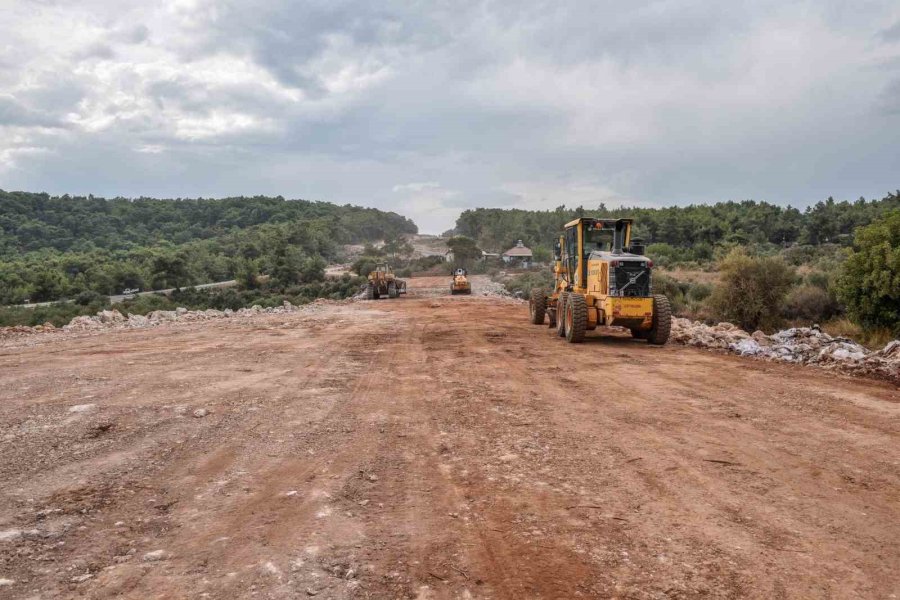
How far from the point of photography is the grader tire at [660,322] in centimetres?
1315

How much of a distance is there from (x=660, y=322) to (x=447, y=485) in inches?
380

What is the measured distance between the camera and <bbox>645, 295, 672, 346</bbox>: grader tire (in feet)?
43.1

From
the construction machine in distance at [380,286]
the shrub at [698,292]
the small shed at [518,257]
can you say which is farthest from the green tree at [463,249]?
the shrub at [698,292]

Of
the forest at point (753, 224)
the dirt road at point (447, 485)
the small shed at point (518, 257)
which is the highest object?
the forest at point (753, 224)

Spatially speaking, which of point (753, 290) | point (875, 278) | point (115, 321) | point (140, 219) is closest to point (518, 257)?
point (753, 290)

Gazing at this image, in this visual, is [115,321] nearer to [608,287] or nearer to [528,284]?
[608,287]

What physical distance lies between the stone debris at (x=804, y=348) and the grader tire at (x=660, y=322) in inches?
37.8

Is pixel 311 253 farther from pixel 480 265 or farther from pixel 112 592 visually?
pixel 112 592

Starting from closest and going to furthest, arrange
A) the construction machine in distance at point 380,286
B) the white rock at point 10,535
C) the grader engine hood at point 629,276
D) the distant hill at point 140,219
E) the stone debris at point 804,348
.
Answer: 1. the white rock at point 10,535
2. the stone debris at point 804,348
3. the grader engine hood at point 629,276
4. the construction machine in distance at point 380,286
5. the distant hill at point 140,219

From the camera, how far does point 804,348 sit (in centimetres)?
1127

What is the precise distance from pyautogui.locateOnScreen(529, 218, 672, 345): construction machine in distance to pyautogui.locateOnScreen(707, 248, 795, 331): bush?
789 cm

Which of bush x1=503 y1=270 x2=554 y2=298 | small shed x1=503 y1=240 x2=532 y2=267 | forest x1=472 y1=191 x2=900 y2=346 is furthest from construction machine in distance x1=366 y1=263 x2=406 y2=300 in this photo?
small shed x1=503 y1=240 x2=532 y2=267

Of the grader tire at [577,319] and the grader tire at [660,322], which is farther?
the grader tire at [577,319]

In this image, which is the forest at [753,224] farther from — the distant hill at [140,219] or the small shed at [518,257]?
the distant hill at [140,219]
